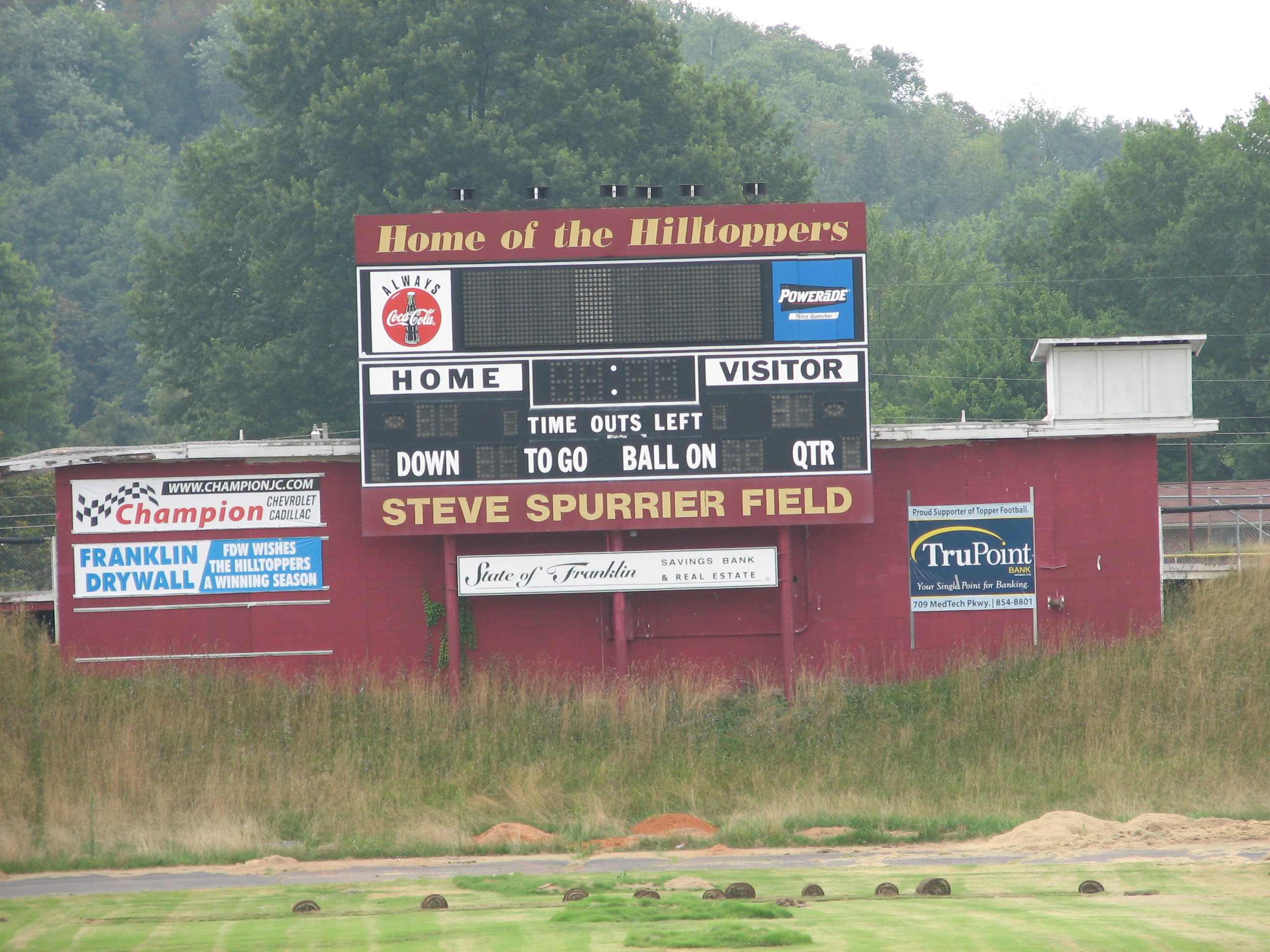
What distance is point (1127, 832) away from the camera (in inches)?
770

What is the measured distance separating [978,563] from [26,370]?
37612mm

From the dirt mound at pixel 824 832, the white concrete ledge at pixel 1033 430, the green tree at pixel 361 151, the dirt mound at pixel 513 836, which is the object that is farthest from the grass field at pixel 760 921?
the green tree at pixel 361 151

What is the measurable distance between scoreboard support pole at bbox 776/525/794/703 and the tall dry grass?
45cm

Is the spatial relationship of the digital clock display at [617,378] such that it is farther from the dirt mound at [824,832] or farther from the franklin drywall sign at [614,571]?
the dirt mound at [824,832]

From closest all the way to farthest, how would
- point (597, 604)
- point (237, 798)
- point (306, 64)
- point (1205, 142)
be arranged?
point (237, 798)
point (597, 604)
point (306, 64)
point (1205, 142)

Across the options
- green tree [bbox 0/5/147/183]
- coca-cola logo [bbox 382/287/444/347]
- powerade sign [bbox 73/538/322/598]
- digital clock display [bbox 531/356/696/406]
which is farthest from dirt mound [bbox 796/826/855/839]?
green tree [bbox 0/5/147/183]

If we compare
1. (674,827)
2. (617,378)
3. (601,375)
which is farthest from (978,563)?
(674,827)

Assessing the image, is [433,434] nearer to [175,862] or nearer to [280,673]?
[280,673]

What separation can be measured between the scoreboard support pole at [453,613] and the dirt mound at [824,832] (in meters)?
6.18

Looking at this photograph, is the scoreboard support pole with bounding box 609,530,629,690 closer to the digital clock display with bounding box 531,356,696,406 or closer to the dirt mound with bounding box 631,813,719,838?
the digital clock display with bounding box 531,356,696,406

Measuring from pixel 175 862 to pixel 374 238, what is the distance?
9602 millimetres

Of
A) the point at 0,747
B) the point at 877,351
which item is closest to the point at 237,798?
the point at 0,747

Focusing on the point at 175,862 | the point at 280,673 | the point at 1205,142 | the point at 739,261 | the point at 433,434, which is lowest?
the point at 175,862

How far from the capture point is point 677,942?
13312mm
